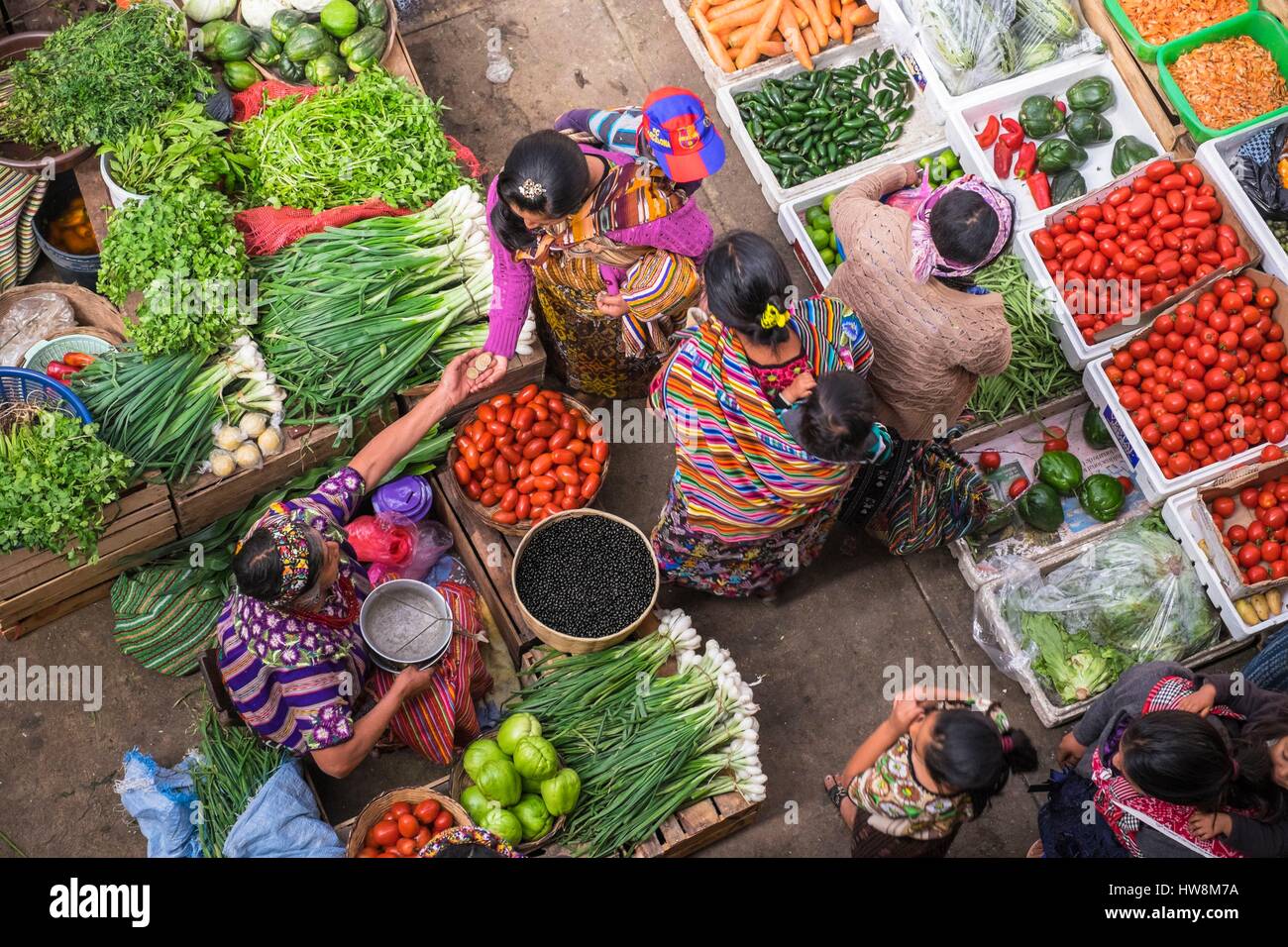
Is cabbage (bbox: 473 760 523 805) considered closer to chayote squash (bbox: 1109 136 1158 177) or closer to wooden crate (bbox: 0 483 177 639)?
wooden crate (bbox: 0 483 177 639)

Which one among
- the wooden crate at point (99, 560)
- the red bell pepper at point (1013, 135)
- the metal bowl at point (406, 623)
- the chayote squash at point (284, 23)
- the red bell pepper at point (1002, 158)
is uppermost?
the chayote squash at point (284, 23)

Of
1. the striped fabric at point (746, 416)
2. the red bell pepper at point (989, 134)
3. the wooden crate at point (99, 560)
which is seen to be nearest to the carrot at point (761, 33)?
the red bell pepper at point (989, 134)

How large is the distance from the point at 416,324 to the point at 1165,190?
2992 millimetres

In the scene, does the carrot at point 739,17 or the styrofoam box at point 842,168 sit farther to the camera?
the carrot at point 739,17

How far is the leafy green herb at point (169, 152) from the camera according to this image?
174 inches

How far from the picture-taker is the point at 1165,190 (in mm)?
4695

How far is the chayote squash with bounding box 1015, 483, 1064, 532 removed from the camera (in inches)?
180

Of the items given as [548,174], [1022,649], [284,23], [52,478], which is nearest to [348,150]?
[284,23]

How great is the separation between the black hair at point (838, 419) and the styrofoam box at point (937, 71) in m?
2.47

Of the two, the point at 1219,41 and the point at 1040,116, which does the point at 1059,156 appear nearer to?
the point at 1040,116

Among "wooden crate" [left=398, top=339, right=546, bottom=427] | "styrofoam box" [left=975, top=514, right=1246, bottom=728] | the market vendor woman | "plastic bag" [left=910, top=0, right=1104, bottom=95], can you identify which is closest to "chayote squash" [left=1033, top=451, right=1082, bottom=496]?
"styrofoam box" [left=975, top=514, right=1246, bottom=728]

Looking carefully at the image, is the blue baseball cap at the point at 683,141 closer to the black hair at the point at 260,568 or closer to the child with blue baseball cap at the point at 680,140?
the child with blue baseball cap at the point at 680,140

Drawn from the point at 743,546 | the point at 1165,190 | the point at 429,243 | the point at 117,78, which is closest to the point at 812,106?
the point at 1165,190

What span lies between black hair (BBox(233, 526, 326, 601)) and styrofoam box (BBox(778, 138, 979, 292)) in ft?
8.60
